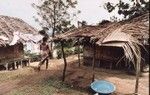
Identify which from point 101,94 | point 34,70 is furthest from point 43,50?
point 101,94

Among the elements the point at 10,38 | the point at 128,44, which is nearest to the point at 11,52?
the point at 10,38

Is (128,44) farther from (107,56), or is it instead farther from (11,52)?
(11,52)

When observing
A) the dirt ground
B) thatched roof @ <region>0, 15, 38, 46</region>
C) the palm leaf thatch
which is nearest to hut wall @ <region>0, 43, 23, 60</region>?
thatched roof @ <region>0, 15, 38, 46</region>

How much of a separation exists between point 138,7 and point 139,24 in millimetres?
6992

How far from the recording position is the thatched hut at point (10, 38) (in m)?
21.5

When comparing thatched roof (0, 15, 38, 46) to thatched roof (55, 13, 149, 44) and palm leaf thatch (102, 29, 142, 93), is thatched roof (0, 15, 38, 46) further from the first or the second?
palm leaf thatch (102, 29, 142, 93)

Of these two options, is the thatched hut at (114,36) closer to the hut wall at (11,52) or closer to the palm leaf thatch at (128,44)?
the palm leaf thatch at (128,44)

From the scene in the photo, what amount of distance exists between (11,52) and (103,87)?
35.9 ft

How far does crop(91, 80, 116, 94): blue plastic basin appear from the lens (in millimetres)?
13891

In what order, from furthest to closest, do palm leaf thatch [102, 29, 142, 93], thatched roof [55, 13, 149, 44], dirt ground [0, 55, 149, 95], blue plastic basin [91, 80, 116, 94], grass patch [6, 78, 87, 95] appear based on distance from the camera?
dirt ground [0, 55, 149, 95] → grass patch [6, 78, 87, 95] → thatched roof [55, 13, 149, 44] → blue plastic basin [91, 80, 116, 94] → palm leaf thatch [102, 29, 142, 93]

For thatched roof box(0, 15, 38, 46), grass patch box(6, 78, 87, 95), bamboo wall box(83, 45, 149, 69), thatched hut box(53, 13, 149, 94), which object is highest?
thatched roof box(0, 15, 38, 46)

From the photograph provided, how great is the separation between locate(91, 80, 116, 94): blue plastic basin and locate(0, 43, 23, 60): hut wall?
9840 mm

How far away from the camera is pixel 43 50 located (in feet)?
63.4

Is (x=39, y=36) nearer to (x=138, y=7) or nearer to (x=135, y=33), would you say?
(x=138, y=7)
